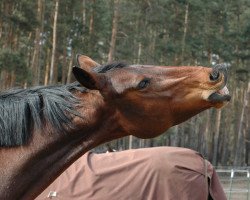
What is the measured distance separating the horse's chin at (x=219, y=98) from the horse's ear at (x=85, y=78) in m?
0.62

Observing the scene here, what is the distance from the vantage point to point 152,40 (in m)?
48.2

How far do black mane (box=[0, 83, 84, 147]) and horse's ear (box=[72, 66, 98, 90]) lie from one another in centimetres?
13

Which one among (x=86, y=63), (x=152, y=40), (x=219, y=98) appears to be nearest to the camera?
(x=219, y=98)

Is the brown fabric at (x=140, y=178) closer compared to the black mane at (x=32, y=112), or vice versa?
the black mane at (x=32, y=112)

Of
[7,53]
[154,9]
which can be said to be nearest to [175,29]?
[154,9]

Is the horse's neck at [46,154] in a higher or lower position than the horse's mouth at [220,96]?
lower

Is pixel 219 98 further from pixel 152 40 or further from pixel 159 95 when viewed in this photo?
pixel 152 40

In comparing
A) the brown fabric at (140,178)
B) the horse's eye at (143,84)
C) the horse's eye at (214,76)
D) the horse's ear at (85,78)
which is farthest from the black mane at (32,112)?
the brown fabric at (140,178)

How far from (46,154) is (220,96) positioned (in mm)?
976

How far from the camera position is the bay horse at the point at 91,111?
3209 millimetres

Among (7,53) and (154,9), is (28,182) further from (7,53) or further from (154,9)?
(154,9)

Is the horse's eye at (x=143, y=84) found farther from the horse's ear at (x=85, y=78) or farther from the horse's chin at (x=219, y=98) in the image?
the horse's chin at (x=219, y=98)

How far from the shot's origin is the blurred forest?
110 feet

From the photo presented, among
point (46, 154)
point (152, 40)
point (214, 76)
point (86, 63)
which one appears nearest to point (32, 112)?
point (46, 154)
